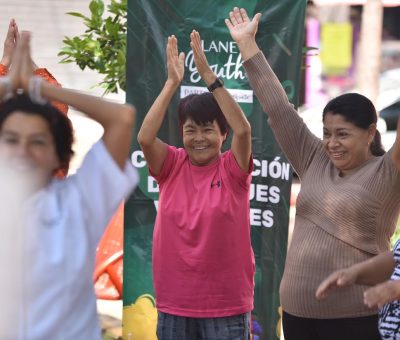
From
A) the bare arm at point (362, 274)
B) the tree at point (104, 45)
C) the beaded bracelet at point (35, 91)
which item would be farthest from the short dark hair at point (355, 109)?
the tree at point (104, 45)

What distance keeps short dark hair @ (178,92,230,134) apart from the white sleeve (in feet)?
5.28

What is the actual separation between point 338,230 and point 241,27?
1034 millimetres

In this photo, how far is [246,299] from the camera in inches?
159

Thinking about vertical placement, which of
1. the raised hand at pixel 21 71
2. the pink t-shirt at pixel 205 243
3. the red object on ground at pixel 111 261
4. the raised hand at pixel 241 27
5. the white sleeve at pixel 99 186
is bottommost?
the red object on ground at pixel 111 261

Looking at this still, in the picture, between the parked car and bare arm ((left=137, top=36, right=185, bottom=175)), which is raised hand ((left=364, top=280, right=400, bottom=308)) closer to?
bare arm ((left=137, top=36, right=185, bottom=175))

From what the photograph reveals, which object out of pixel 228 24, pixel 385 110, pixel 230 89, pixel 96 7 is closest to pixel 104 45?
pixel 96 7

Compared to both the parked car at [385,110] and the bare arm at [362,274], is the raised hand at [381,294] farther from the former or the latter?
the parked car at [385,110]

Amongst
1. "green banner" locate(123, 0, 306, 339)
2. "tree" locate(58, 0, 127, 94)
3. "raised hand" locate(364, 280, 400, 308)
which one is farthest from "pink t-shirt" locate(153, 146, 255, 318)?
"tree" locate(58, 0, 127, 94)

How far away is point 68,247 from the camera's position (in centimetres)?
238

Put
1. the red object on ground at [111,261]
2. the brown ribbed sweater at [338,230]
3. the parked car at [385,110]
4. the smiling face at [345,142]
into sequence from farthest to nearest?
1. the parked car at [385,110]
2. the red object on ground at [111,261]
3. the smiling face at [345,142]
4. the brown ribbed sweater at [338,230]

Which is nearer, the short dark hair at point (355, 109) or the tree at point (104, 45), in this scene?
the short dark hair at point (355, 109)

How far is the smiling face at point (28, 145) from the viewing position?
2.39 meters

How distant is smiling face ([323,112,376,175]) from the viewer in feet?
12.5

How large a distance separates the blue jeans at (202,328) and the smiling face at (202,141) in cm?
68
